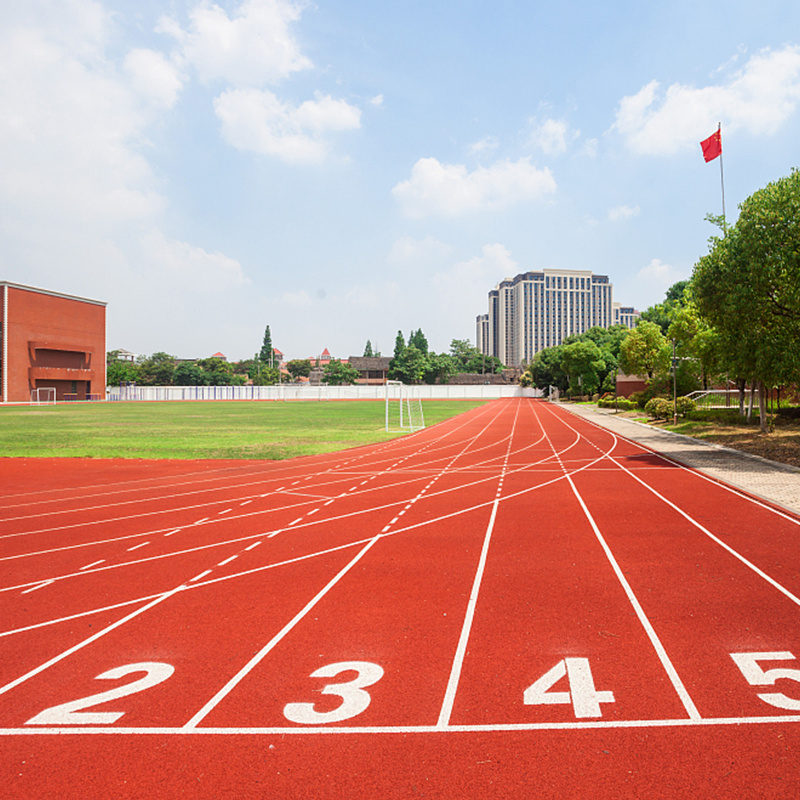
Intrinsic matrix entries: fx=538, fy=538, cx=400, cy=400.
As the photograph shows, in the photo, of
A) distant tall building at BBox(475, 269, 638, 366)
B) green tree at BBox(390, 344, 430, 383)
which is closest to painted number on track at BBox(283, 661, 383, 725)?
green tree at BBox(390, 344, 430, 383)

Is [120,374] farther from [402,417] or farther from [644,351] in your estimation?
[644,351]

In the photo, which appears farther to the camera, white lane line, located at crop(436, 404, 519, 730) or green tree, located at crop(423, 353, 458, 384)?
green tree, located at crop(423, 353, 458, 384)

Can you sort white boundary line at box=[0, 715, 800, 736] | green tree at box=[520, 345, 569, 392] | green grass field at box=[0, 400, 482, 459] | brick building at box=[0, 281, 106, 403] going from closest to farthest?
white boundary line at box=[0, 715, 800, 736]
green grass field at box=[0, 400, 482, 459]
brick building at box=[0, 281, 106, 403]
green tree at box=[520, 345, 569, 392]

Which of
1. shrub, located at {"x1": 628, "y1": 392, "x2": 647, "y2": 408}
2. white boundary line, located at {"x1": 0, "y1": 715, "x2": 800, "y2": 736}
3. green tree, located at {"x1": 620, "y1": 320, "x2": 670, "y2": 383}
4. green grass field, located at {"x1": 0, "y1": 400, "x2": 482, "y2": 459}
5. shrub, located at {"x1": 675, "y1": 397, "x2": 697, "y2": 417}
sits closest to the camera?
white boundary line, located at {"x1": 0, "y1": 715, "x2": 800, "y2": 736}

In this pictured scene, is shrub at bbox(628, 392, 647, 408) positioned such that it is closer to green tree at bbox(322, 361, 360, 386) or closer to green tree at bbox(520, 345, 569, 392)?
green tree at bbox(520, 345, 569, 392)

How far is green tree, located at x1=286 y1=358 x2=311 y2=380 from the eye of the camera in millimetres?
130125

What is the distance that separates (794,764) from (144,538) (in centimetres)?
853

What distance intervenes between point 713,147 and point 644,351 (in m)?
26.1

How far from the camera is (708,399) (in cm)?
3784

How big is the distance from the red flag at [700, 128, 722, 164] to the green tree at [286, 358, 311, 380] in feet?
370

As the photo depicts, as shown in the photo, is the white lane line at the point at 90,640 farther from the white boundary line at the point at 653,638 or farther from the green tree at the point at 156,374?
the green tree at the point at 156,374

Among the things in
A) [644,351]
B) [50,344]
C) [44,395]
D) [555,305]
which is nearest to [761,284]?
[644,351]

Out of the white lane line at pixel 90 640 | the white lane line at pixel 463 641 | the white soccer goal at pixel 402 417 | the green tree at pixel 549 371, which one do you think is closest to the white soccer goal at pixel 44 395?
the white soccer goal at pixel 402 417

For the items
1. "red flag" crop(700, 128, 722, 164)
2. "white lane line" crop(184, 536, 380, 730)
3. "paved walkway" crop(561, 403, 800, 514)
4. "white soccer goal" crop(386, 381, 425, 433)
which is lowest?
"white lane line" crop(184, 536, 380, 730)
